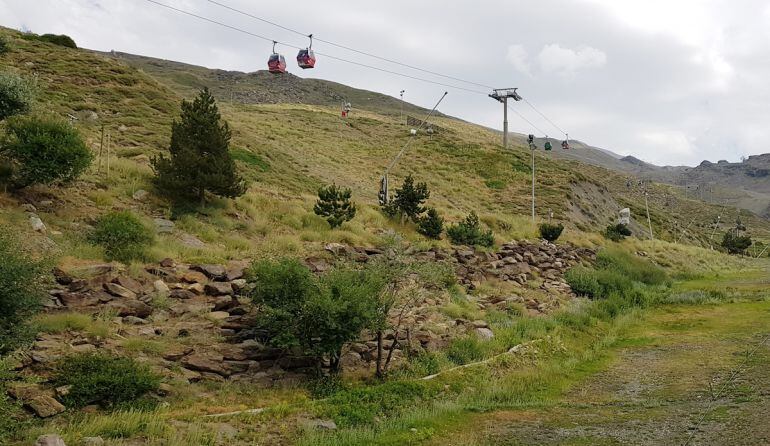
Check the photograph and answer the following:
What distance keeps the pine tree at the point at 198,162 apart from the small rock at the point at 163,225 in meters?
1.98

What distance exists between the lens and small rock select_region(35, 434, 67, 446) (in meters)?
6.44

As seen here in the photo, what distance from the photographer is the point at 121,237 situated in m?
14.5

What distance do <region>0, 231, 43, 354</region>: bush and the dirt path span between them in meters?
7.54

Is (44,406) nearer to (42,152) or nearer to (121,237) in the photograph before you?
(121,237)

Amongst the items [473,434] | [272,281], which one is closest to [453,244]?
[272,281]

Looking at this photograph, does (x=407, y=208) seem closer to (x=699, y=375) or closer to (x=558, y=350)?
(x=558, y=350)

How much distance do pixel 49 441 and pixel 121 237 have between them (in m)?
8.94

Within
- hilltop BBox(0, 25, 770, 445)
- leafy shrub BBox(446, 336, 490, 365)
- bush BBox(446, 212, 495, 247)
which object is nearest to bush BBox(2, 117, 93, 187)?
hilltop BBox(0, 25, 770, 445)

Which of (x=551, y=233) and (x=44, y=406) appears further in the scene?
(x=551, y=233)

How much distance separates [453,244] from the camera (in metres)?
25.6

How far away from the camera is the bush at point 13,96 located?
662 inches

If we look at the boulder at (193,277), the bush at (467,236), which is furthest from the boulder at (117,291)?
the bush at (467,236)

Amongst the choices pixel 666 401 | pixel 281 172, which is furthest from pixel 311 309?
pixel 281 172

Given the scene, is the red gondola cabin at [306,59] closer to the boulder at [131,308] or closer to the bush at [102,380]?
the boulder at [131,308]
